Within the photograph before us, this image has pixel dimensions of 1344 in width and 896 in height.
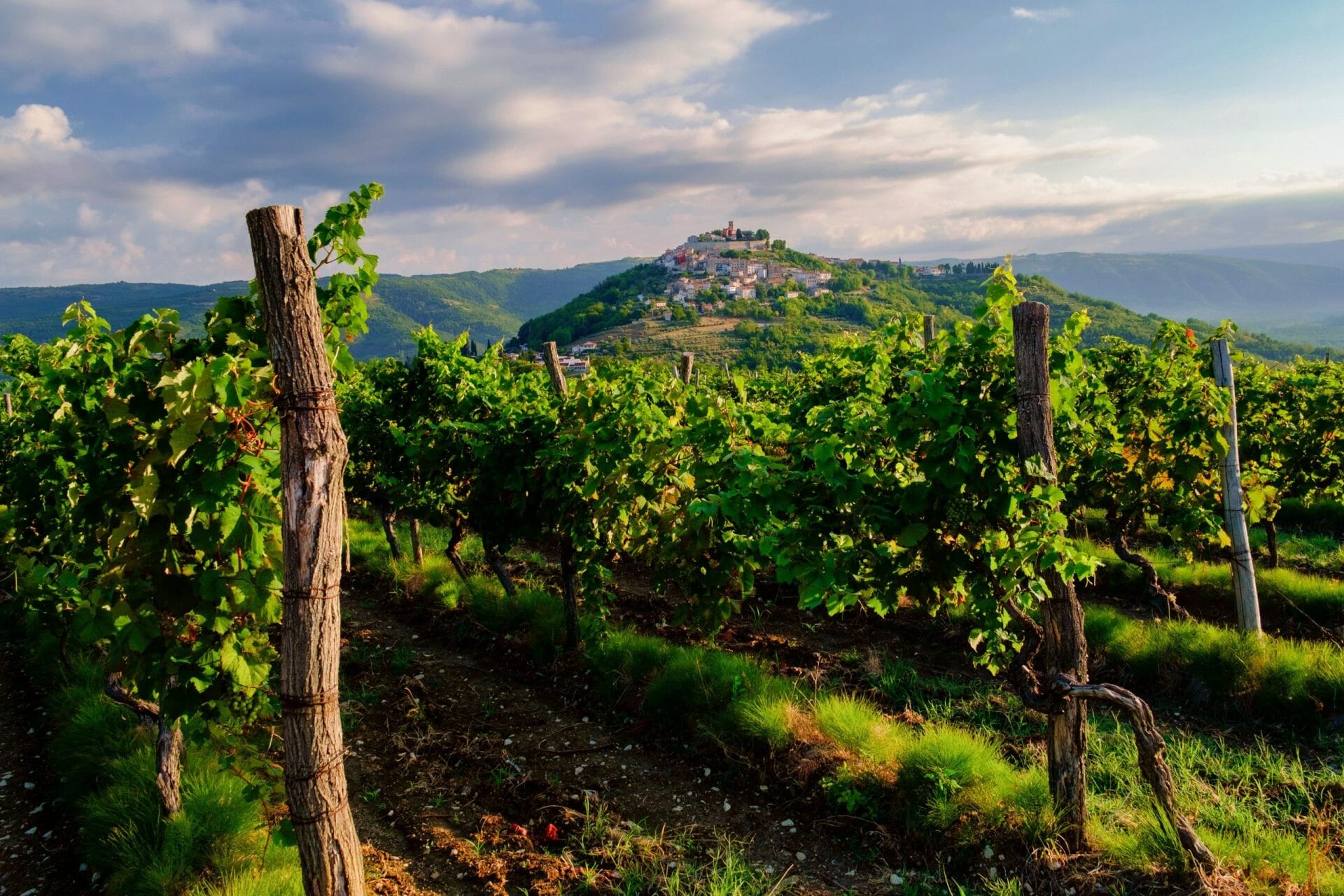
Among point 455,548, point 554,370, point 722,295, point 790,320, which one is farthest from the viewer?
point 722,295

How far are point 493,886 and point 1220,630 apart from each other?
20.0 feet

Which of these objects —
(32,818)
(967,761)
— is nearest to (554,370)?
(32,818)

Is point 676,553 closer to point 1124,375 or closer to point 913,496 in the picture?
point 913,496

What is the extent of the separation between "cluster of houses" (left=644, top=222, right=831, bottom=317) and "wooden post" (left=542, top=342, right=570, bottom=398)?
83.9m

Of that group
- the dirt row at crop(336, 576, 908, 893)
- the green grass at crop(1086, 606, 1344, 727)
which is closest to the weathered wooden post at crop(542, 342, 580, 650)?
the dirt row at crop(336, 576, 908, 893)

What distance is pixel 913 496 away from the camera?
355 centimetres

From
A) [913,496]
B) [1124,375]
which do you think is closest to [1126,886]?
[913,496]

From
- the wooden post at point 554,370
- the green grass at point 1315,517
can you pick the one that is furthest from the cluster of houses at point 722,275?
the wooden post at point 554,370

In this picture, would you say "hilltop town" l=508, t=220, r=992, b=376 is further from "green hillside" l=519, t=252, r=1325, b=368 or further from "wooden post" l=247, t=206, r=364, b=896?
"wooden post" l=247, t=206, r=364, b=896

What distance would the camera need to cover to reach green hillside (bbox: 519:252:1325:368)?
68.6m

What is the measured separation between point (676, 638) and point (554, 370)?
3.13 m

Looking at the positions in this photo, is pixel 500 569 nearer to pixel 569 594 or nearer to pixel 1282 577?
pixel 569 594

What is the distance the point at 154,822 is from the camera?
393cm

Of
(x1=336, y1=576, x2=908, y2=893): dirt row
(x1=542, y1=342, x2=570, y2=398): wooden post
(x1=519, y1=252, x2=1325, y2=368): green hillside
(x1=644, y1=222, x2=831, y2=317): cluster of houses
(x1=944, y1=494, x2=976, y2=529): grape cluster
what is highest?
(x1=644, y1=222, x2=831, y2=317): cluster of houses
